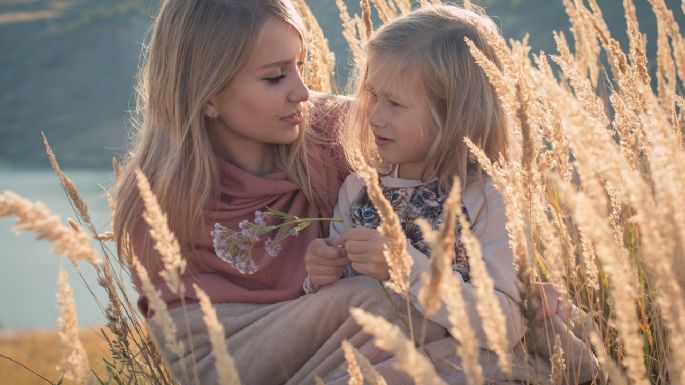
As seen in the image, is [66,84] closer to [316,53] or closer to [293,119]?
[316,53]

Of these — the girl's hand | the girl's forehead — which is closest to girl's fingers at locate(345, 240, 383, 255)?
the girl's hand

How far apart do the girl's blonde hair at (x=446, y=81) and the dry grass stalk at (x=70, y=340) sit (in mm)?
1328

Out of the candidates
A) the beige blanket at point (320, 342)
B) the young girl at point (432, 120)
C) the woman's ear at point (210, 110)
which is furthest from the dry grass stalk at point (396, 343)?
the woman's ear at point (210, 110)

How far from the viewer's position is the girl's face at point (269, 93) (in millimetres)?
2496

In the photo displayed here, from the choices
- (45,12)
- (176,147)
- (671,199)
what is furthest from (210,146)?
(45,12)

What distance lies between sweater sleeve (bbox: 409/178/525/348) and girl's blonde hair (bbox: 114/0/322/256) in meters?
0.62

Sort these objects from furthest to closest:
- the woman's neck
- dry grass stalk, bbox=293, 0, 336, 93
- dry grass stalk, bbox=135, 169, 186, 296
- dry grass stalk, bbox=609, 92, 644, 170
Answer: dry grass stalk, bbox=293, 0, 336, 93, the woman's neck, dry grass stalk, bbox=609, 92, 644, 170, dry grass stalk, bbox=135, 169, 186, 296

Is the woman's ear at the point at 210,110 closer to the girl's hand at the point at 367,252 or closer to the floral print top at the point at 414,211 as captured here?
the floral print top at the point at 414,211

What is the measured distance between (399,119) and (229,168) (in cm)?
61

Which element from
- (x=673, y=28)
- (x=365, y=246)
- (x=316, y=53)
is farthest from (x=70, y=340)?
(x=316, y=53)

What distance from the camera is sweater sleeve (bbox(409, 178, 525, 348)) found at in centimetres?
197

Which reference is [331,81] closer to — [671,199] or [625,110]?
[625,110]

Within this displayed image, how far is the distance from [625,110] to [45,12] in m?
35.3

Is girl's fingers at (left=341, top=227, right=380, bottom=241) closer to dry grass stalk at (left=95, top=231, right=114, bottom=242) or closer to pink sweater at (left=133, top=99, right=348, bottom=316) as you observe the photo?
pink sweater at (left=133, top=99, right=348, bottom=316)
